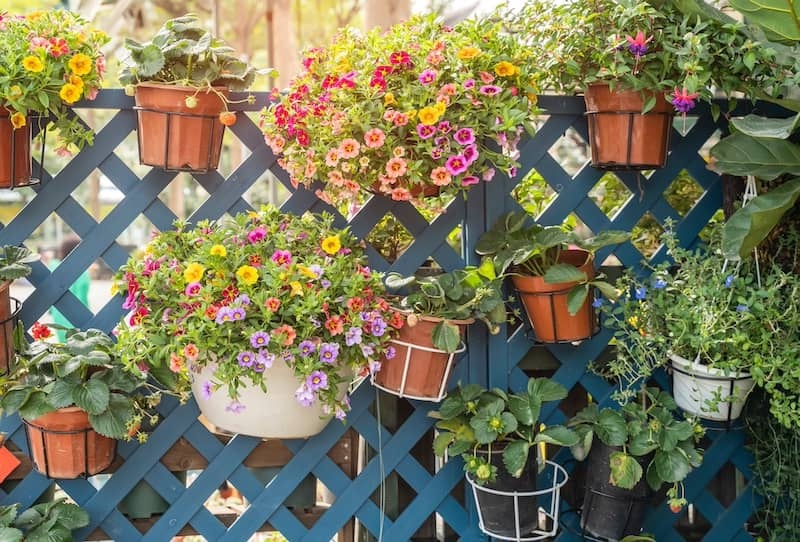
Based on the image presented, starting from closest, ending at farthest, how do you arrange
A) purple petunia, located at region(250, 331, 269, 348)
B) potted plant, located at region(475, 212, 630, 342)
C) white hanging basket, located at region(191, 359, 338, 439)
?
1. purple petunia, located at region(250, 331, 269, 348)
2. white hanging basket, located at region(191, 359, 338, 439)
3. potted plant, located at region(475, 212, 630, 342)

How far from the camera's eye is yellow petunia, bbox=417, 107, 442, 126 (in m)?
1.63

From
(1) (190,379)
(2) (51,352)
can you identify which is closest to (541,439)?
(1) (190,379)

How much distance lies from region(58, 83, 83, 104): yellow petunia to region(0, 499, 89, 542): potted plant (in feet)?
2.89

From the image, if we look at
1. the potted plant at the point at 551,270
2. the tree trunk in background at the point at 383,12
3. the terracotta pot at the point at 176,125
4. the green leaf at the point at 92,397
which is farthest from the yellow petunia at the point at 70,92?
the tree trunk in background at the point at 383,12

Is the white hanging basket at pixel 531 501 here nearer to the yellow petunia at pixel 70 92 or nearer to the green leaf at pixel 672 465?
the green leaf at pixel 672 465

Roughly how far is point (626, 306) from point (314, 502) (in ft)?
3.04

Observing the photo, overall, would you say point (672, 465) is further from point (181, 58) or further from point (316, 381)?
point (181, 58)

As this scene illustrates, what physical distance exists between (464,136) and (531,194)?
50cm

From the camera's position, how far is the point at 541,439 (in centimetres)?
179

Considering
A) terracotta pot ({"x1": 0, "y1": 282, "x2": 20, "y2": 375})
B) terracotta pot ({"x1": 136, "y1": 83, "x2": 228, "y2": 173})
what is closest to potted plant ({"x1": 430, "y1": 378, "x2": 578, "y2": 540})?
terracotta pot ({"x1": 136, "y1": 83, "x2": 228, "y2": 173})

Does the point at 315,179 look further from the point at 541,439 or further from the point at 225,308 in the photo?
the point at 541,439

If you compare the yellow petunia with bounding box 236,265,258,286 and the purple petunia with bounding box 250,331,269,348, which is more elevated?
the yellow petunia with bounding box 236,265,258,286

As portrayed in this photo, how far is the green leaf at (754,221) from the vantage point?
5.48 ft

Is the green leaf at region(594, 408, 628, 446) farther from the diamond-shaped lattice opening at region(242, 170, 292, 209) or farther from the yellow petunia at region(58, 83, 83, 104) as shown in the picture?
the yellow petunia at region(58, 83, 83, 104)
